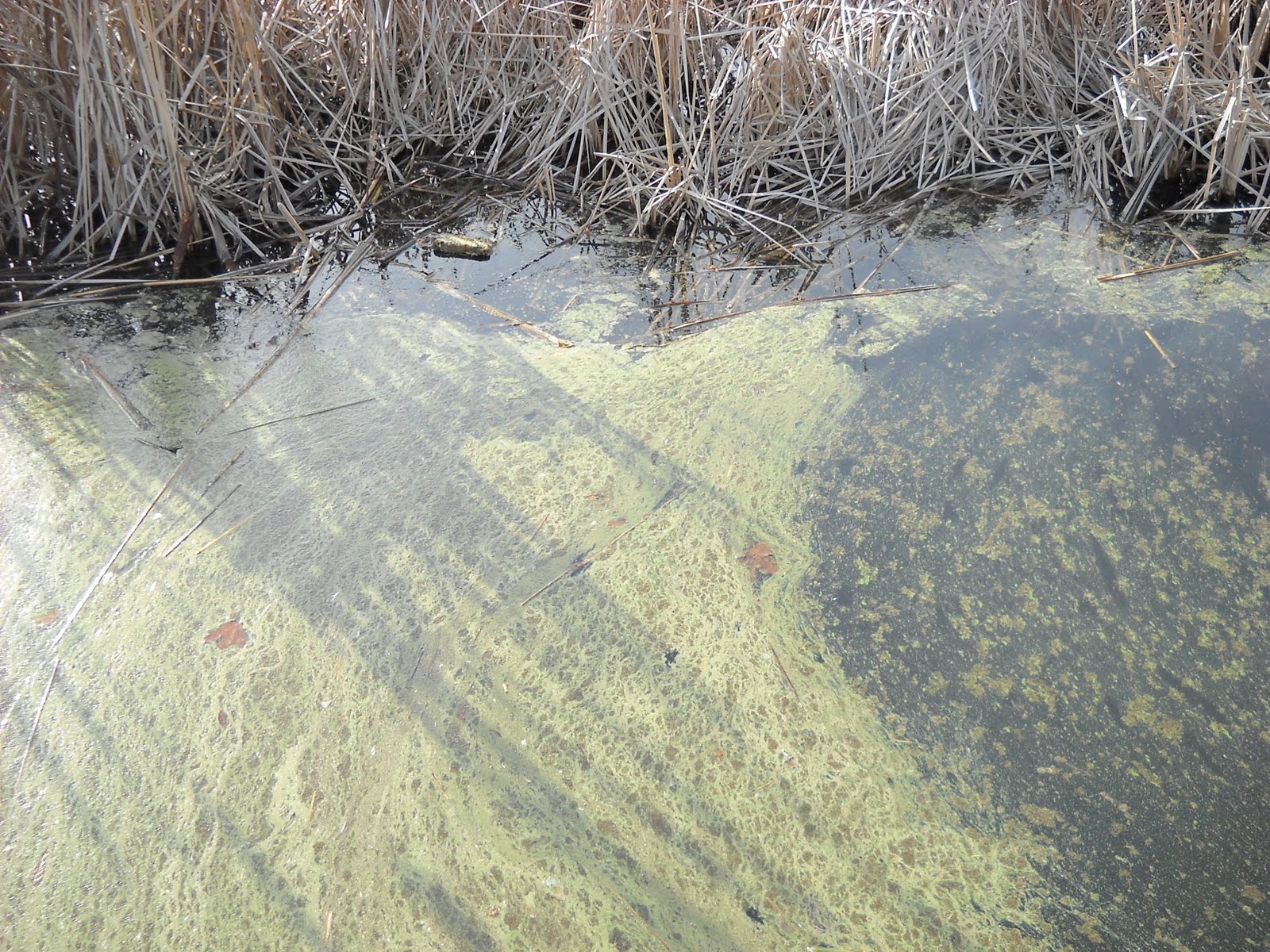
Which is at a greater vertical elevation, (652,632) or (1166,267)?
(1166,267)

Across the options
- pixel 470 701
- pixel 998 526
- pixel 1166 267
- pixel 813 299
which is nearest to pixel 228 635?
pixel 470 701

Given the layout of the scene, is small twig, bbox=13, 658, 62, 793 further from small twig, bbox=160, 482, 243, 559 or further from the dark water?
the dark water

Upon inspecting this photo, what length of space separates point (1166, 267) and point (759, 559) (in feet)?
3.79

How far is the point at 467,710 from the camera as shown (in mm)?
1070

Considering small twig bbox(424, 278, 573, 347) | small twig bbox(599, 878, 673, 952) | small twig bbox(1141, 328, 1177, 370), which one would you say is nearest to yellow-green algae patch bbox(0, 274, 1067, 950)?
small twig bbox(599, 878, 673, 952)

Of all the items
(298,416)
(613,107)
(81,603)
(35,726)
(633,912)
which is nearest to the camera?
(633,912)

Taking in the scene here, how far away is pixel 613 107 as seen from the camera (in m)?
2.13

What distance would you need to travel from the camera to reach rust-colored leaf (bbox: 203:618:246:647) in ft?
3.76

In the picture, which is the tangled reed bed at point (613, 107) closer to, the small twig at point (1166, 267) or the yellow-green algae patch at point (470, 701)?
the small twig at point (1166, 267)

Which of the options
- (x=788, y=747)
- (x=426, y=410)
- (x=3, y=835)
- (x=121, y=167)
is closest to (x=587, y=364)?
(x=426, y=410)

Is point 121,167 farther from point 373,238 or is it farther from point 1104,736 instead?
point 1104,736

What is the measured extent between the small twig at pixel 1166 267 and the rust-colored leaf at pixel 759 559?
989 millimetres

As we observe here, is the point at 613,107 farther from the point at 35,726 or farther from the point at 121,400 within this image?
the point at 35,726

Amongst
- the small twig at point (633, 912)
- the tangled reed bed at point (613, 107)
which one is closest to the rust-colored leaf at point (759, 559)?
the small twig at point (633, 912)
